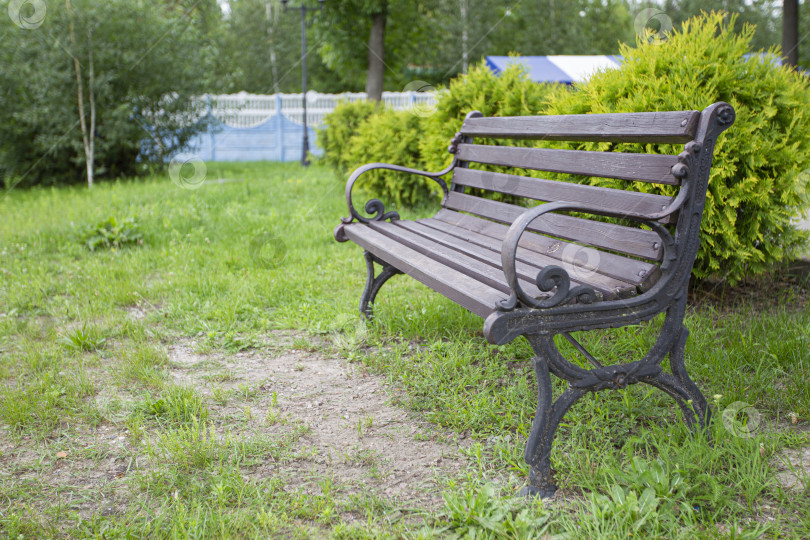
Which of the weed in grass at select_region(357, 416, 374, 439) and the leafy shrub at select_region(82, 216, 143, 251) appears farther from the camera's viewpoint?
the leafy shrub at select_region(82, 216, 143, 251)

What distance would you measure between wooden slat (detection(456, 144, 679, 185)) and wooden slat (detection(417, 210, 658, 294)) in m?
0.31

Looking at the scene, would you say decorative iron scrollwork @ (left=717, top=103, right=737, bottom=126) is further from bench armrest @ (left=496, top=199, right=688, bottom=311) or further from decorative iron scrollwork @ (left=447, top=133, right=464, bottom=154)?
decorative iron scrollwork @ (left=447, top=133, right=464, bottom=154)

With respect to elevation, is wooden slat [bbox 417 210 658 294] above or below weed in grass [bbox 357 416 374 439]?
above

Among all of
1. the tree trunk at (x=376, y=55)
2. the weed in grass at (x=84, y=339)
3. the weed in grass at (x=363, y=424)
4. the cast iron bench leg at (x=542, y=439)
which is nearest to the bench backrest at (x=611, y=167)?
the cast iron bench leg at (x=542, y=439)

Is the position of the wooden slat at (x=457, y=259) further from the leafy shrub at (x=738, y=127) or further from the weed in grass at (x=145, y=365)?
the weed in grass at (x=145, y=365)

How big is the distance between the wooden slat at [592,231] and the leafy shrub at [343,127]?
20.7ft

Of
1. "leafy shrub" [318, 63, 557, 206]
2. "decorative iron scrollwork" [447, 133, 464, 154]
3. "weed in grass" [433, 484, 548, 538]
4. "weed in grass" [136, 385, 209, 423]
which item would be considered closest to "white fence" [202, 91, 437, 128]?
"leafy shrub" [318, 63, 557, 206]

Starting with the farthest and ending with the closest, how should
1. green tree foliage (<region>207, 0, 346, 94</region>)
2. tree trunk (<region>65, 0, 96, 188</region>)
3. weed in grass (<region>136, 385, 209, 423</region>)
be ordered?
green tree foliage (<region>207, 0, 346, 94</region>) → tree trunk (<region>65, 0, 96, 188</region>) → weed in grass (<region>136, 385, 209, 423</region>)

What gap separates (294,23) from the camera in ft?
115

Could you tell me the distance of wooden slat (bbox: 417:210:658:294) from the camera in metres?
2.23

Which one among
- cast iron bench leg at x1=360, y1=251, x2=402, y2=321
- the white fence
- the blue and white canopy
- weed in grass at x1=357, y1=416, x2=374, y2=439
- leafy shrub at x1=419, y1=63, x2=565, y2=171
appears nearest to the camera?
weed in grass at x1=357, y1=416, x2=374, y2=439

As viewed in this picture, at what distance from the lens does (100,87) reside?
1021cm

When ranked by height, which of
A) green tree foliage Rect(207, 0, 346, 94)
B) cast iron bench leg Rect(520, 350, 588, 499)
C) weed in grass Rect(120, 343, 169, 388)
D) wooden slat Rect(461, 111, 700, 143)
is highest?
green tree foliage Rect(207, 0, 346, 94)

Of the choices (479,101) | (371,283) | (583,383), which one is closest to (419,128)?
(479,101)
